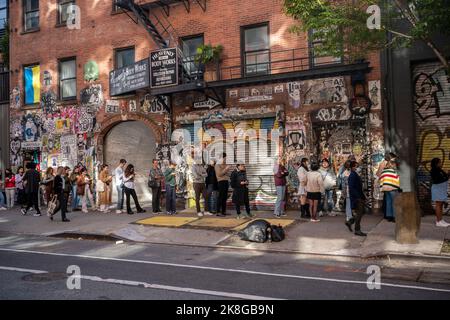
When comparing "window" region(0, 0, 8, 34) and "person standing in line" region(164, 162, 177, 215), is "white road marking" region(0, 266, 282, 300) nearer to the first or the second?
"person standing in line" region(164, 162, 177, 215)

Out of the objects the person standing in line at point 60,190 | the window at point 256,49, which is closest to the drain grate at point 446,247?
the window at point 256,49

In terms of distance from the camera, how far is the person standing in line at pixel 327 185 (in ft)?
44.9

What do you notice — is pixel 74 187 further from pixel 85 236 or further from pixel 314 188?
pixel 314 188

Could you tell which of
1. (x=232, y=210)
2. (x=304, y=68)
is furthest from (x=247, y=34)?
(x=232, y=210)

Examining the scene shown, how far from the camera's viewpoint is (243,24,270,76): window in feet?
51.2

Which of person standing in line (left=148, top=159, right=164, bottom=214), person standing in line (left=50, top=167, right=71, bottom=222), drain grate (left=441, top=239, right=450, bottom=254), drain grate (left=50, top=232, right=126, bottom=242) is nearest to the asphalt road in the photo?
drain grate (left=50, top=232, right=126, bottom=242)

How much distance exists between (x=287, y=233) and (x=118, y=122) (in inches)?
392

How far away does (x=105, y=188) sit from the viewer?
16547mm

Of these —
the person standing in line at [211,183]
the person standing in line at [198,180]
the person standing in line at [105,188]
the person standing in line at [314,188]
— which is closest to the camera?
the person standing in line at [314,188]

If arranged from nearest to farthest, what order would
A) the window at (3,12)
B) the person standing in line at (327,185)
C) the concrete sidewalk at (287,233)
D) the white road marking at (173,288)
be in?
the white road marking at (173,288) → the concrete sidewalk at (287,233) → the person standing in line at (327,185) → the window at (3,12)

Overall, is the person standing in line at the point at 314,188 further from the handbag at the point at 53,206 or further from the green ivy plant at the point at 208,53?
the handbag at the point at 53,206

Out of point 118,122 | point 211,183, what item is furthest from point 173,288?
point 118,122

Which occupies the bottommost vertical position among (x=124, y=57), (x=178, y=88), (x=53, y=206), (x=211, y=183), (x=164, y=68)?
(x=53, y=206)

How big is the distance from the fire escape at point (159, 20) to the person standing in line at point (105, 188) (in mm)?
3289
